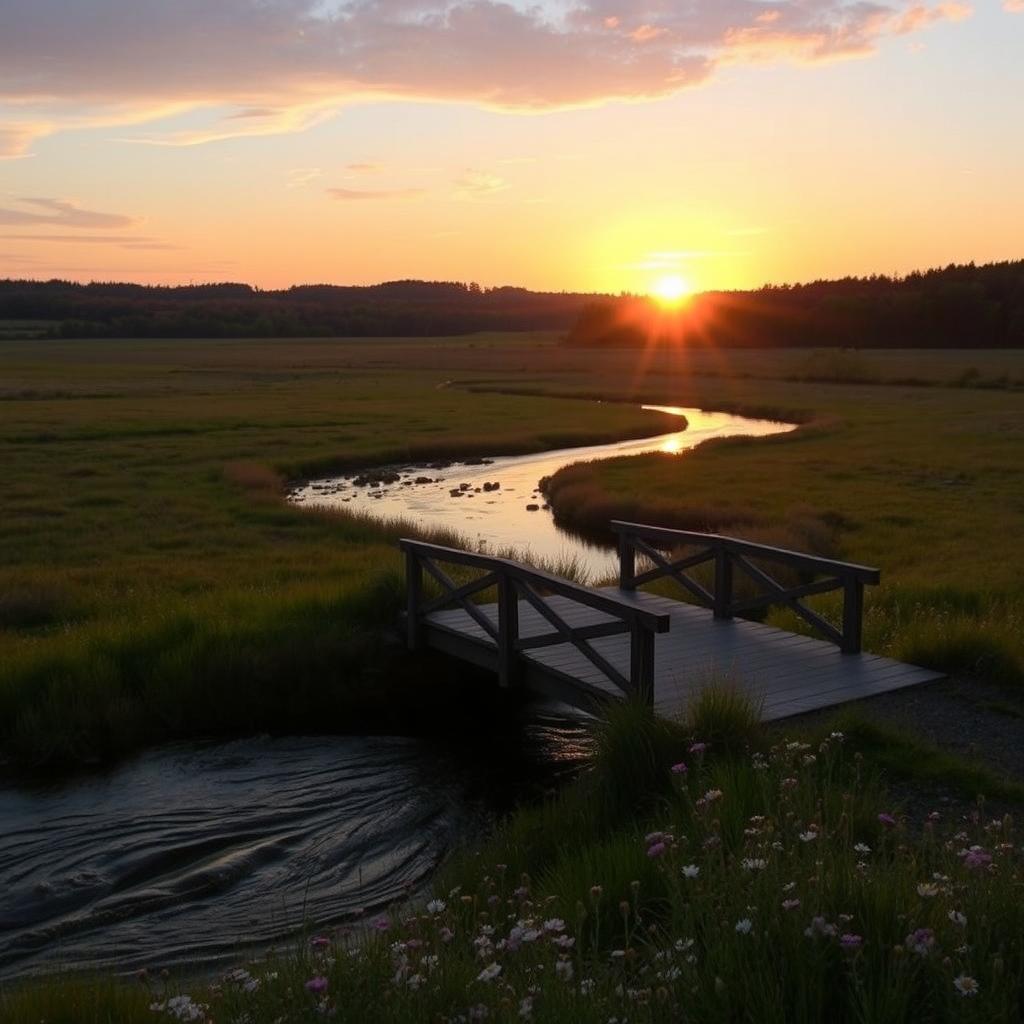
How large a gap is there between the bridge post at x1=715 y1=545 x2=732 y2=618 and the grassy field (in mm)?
1728

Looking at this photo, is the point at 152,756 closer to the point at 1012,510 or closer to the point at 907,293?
the point at 1012,510

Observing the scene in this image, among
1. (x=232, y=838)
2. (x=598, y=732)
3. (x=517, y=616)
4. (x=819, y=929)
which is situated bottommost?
(x=232, y=838)

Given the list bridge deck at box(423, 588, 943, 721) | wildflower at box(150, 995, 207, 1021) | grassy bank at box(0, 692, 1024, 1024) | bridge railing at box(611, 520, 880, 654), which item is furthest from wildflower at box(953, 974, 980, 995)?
bridge railing at box(611, 520, 880, 654)

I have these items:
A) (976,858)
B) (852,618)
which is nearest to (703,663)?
(852,618)

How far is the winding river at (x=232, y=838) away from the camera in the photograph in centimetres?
834

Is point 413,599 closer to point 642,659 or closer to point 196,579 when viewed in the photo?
point 642,659

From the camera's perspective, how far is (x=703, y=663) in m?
11.3

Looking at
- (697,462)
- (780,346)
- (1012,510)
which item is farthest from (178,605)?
(780,346)

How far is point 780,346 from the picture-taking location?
13300 cm

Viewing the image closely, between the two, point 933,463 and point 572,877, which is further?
point 933,463

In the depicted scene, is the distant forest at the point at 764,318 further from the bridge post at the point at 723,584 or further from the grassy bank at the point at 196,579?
the bridge post at the point at 723,584

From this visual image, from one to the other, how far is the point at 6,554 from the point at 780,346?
4764 inches

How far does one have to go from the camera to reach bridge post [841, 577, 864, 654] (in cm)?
1150

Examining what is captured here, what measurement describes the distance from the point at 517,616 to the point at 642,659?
2.83 metres
